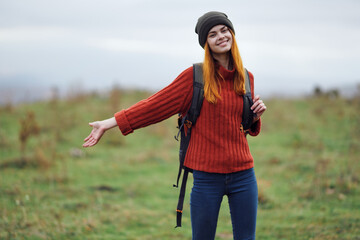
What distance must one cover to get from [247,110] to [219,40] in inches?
22.0

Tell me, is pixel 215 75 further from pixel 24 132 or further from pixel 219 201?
pixel 24 132

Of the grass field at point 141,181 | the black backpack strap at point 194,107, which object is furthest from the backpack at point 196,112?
the grass field at point 141,181

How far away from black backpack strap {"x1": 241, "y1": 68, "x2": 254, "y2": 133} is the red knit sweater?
0.04 m

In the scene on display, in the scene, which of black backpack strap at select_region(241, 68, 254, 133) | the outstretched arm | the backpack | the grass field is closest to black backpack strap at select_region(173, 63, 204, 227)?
the backpack

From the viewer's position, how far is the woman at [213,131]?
2631 millimetres

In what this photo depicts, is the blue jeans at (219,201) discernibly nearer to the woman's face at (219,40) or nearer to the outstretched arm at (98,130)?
the outstretched arm at (98,130)

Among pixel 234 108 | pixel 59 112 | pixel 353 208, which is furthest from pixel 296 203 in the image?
pixel 59 112

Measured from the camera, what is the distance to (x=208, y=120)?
265 cm

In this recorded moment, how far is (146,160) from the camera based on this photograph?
878cm

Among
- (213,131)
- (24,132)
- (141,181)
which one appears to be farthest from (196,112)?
(24,132)

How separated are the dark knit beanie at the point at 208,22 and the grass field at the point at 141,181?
2793 millimetres

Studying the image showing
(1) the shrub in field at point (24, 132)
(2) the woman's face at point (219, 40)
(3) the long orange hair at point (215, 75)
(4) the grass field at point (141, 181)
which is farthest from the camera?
(1) the shrub in field at point (24, 132)

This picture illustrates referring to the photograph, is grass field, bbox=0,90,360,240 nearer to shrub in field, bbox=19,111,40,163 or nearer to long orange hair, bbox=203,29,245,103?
shrub in field, bbox=19,111,40,163

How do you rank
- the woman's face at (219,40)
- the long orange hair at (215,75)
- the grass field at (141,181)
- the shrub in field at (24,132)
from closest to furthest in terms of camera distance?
the long orange hair at (215,75)
the woman's face at (219,40)
the grass field at (141,181)
the shrub in field at (24,132)
